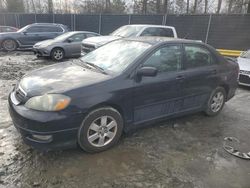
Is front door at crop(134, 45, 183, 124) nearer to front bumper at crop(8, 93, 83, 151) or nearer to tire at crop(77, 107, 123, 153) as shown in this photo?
tire at crop(77, 107, 123, 153)

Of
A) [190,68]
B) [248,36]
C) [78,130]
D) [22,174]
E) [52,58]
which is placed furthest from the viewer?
[248,36]

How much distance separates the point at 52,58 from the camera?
36.2 ft

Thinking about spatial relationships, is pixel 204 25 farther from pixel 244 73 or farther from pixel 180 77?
pixel 180 77

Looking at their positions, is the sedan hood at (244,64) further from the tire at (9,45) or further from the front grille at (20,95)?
the tire at (9,45)

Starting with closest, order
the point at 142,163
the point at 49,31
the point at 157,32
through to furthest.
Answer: the point at 142,163 → the point at 157,32 → the point at 49,31

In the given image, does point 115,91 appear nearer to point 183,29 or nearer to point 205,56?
point 205,56

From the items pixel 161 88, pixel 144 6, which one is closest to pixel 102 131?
pixel 161 88

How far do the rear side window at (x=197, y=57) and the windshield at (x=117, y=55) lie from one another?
2.73 feet

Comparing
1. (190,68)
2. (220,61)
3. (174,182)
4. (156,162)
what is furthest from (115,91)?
(220,61)

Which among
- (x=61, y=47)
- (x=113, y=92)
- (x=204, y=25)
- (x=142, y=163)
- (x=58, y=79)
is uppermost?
(x=204, y=25)

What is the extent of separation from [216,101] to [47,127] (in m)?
3.50

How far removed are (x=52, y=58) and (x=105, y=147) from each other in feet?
27.6

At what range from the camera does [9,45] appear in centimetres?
1312

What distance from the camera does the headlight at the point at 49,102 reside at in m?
2.99
